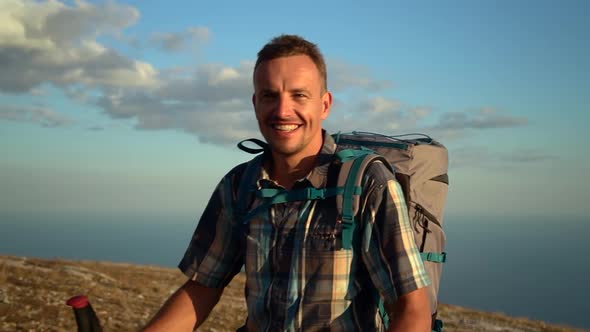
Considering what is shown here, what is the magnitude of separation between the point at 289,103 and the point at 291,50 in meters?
0.42

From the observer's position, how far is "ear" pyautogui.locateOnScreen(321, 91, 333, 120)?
4102 millimetres

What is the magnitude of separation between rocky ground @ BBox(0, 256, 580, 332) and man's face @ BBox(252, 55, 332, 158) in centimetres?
865

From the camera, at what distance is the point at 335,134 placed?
4391 millimetres

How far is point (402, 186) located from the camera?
12.9 feet

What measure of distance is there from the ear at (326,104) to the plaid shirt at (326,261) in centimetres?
32

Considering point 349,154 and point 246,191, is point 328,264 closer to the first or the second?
point 349,154

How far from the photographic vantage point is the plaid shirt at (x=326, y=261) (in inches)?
132

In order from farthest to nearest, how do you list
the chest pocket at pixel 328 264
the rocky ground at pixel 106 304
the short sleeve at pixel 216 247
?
the rocky ground at pixel 106 304, the short sleeve at pixel 216 247, the chest pocket at pixel 328 264

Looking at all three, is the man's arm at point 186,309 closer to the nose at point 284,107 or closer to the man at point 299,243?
A: the man at point 299,243

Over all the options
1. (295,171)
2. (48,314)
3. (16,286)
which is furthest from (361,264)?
(16,286)


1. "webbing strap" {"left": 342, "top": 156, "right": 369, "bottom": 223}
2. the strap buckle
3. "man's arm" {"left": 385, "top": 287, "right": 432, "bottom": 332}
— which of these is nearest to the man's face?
the strap buckle

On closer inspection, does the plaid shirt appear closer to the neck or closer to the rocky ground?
the neck

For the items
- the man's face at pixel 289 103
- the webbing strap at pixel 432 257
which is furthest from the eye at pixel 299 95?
the webbing strap at pixel 432 257

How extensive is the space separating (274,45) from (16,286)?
1244cm
